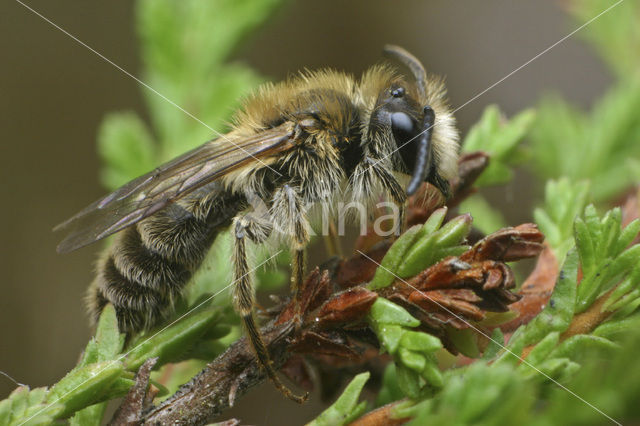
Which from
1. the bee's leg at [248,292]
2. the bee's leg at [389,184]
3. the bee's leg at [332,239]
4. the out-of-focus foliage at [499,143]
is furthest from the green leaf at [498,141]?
the bee's leg at [248,292]

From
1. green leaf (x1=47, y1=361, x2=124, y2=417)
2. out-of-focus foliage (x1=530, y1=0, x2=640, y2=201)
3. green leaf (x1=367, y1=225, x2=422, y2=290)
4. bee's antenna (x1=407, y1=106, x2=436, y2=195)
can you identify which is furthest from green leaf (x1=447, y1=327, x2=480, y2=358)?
out-of-focus foliage (x1=530, y1=0, x2=640, y2=201)

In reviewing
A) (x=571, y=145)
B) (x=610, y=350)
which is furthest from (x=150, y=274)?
(x=571, y=145)

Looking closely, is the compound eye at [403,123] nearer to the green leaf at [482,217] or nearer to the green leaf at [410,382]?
the green leaf at [482,217]

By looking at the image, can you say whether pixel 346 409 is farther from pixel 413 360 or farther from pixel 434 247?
pixel 434 247

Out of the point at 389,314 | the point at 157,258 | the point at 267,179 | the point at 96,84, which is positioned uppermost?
the point at 96,84

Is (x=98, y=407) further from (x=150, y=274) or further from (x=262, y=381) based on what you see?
(x=150, y=274)

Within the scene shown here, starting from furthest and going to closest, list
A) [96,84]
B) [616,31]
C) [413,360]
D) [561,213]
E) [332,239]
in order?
[96,84], [616,31], [332,239], [561,213], [413,360]

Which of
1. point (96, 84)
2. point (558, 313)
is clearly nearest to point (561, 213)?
point (558, 313)
